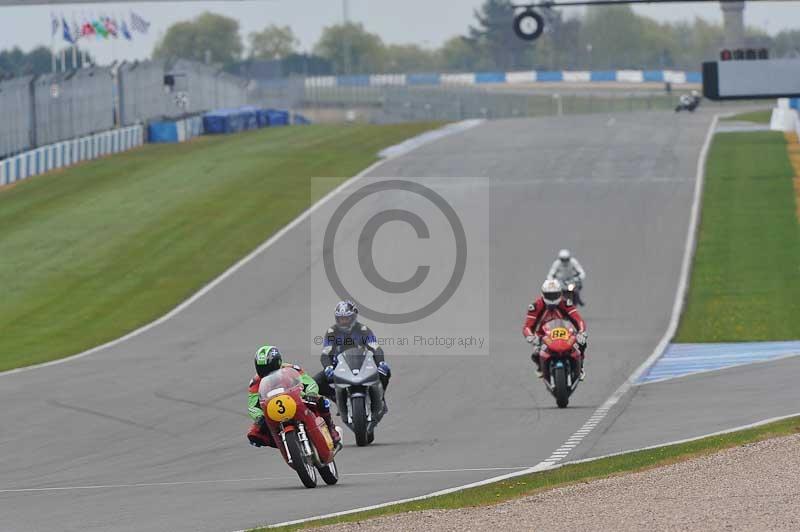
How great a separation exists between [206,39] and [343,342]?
6833 inches

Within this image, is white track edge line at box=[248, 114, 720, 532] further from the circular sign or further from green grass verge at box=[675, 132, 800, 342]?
the circular sign

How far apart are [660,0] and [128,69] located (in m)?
44.6

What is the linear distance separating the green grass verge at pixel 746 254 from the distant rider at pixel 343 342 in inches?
472

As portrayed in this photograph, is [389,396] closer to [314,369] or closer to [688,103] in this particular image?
[314,369]

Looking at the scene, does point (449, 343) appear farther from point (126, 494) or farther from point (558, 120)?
point (558, 120)

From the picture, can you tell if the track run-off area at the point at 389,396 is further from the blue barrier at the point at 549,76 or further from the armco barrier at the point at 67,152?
the blue barrier at the point at 549,76

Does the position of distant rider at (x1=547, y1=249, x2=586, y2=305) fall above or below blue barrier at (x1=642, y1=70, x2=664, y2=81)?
below

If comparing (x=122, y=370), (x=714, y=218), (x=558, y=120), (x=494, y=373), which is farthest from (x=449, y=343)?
(x=558, y=120)

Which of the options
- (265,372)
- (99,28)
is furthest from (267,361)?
(99,28)

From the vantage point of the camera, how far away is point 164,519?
39.4 feet

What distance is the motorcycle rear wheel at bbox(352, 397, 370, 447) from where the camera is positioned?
1620 centimetres

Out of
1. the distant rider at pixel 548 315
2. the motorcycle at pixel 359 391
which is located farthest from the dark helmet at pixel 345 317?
the distant rider at pixel 548 315

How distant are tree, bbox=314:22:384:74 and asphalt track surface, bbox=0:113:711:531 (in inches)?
5401

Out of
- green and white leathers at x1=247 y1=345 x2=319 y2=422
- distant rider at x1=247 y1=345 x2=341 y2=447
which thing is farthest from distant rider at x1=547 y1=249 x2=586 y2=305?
green and white leathers at x1=247 y1=345 x2=319 y2=422
